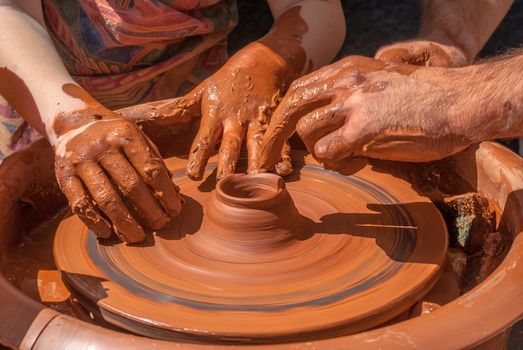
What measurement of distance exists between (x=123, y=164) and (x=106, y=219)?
0.13 meters

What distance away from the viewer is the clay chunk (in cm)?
146

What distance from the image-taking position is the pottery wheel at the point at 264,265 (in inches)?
43.4

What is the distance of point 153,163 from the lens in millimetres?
1331

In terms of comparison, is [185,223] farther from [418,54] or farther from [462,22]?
[462,22]

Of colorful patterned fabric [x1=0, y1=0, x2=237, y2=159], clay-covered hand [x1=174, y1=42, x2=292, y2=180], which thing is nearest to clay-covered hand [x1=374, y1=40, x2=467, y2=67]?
clay-covered hand [x1=174, y1=42, x2=292, y2=180]

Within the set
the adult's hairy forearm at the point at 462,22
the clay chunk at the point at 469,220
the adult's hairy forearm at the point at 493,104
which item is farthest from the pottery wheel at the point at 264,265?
the adult's hairy forearm at the point at 462,22

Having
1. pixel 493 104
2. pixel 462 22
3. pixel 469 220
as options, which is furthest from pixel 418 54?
pixel 493 104

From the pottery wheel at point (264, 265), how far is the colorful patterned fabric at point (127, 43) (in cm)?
70

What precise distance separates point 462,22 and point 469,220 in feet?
2.59

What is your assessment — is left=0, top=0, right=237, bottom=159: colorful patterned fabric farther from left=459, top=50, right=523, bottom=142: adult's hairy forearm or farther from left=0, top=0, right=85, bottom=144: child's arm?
left=459, top=50, right=523, bottom=142: adult's hairy forearm

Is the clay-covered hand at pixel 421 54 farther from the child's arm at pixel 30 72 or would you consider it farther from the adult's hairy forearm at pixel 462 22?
the child's arm at pixel 30 72

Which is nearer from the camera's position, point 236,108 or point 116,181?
point 116,181

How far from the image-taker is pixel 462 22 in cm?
200

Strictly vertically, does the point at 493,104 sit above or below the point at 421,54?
above
